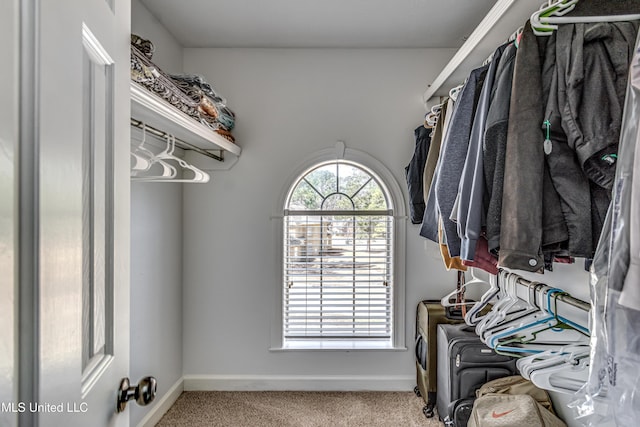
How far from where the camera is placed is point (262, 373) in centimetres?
271

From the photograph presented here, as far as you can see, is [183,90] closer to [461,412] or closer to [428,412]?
[461,412]

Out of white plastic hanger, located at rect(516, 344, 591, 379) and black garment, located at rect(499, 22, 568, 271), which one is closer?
black garment, located at rect(499, 22, 568, 271)

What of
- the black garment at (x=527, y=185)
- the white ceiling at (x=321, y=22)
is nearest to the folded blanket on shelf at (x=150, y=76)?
the white ceiling at (x=321, y=22)

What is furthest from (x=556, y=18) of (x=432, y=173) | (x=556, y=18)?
(x=432, y=173)

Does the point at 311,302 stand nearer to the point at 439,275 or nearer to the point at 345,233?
the point at 345,233

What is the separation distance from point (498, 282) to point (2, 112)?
1836 millimetres

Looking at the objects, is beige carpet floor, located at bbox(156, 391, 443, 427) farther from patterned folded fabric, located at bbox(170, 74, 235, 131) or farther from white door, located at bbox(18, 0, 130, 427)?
patterned folded fabric, located at bbox(170, 74, 235, 131)

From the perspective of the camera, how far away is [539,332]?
4.75 ft

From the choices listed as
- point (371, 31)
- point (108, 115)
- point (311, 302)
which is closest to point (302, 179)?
point (311, 302)

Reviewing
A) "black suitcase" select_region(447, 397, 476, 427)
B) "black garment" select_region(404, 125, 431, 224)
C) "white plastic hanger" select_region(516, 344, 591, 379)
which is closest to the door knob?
"white plastic hanger" select_region(516, 344, 591, 379)

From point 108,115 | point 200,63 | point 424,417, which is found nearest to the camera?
point 108,115

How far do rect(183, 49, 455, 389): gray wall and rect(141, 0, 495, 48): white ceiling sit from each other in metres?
0.11

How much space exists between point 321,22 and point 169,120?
48.7 inches

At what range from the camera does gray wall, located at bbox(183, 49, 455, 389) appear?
269 centimetres
